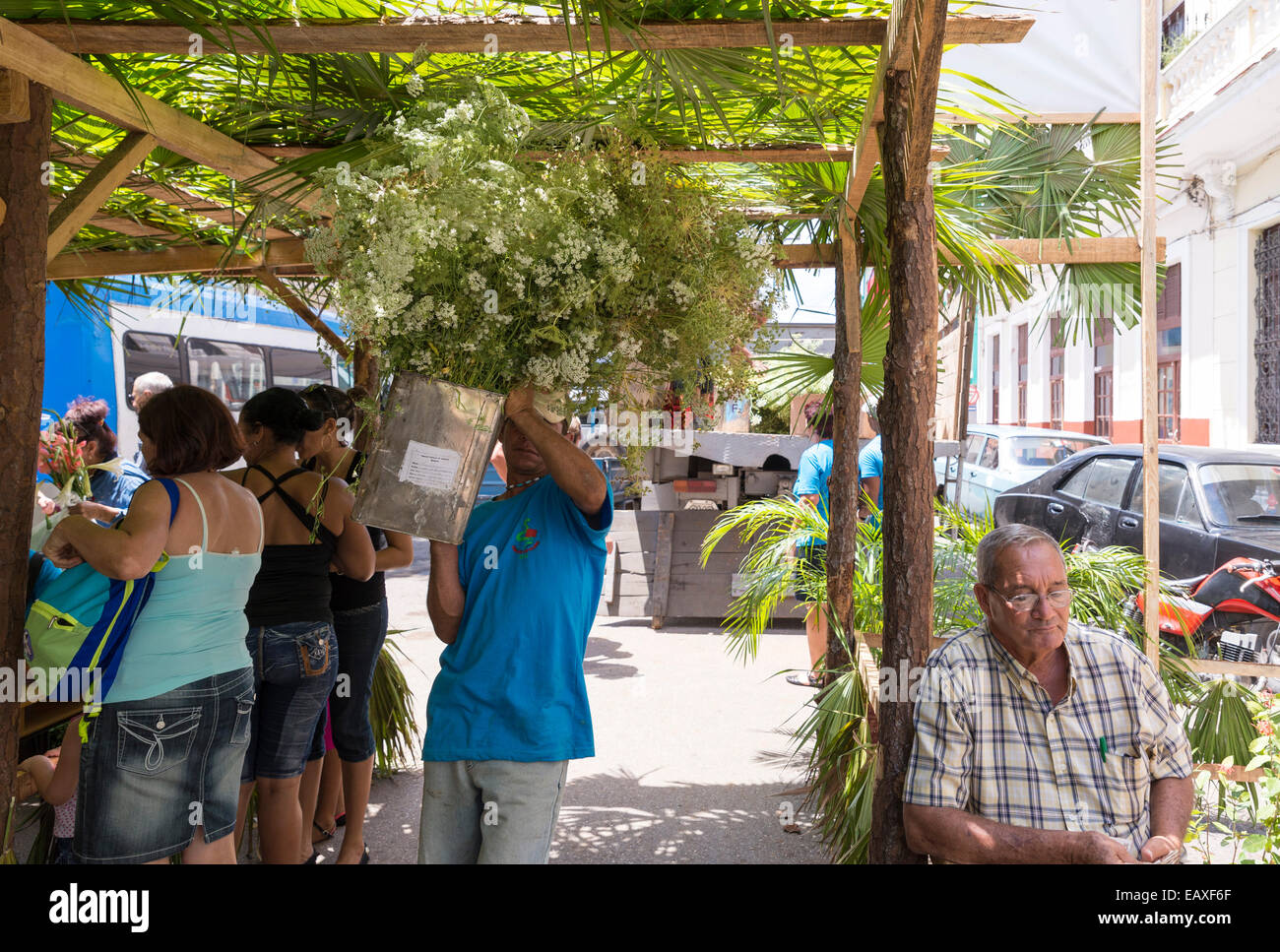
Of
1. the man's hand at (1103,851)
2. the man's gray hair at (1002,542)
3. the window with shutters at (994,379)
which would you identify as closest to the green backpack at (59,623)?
the man's gray hair at (1002,542)

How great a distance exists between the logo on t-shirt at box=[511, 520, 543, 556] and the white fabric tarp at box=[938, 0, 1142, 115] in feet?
7.12

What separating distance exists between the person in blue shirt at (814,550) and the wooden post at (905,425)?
209 cm

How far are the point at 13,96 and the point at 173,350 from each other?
33.3 feet

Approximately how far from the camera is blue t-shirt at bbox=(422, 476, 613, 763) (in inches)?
89.4

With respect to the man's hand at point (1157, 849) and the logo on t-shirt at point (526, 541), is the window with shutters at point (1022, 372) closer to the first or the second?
the man's hand at point (1157, 849)

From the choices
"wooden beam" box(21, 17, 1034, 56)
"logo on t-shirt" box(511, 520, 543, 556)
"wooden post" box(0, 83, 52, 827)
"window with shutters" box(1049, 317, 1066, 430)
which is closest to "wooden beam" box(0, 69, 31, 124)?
"wooden post" box(0, 83, 52, 827)

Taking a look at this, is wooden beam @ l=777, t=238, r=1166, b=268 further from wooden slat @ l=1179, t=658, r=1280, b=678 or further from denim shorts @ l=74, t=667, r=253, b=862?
denim shorts @ l=74, t=667, r=253, b=862

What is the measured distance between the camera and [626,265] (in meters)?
1.95

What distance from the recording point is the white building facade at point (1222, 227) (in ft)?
38.0

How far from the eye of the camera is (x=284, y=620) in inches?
128

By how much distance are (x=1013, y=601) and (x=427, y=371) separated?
1.46m

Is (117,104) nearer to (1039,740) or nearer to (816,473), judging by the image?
(1039,740)
